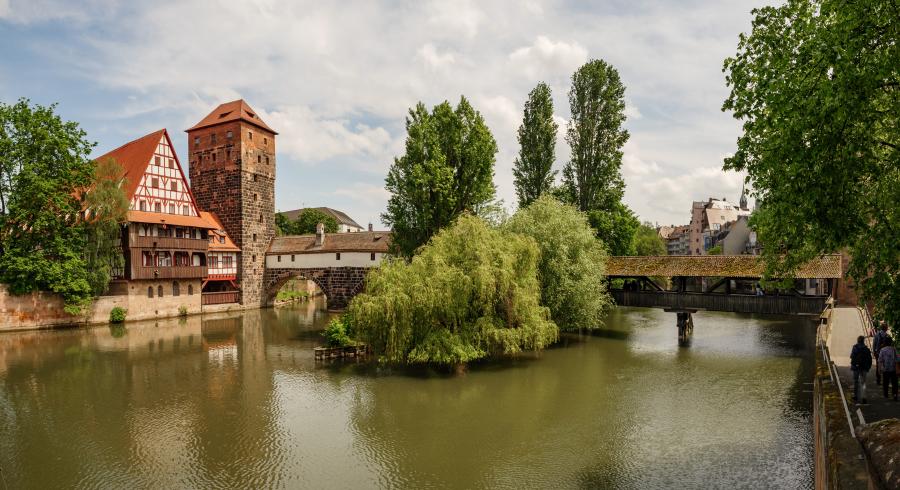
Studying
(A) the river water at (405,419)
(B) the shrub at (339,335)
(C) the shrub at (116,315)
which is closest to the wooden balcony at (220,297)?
(C) the shrub at (116,315)

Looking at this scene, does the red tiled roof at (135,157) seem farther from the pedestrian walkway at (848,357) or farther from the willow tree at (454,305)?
the pedestrian walkway at (848,357)

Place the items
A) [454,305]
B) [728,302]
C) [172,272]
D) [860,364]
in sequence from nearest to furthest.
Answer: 1. [860,364]
2. [454,305]
3. [728,302]
4. [172,272]

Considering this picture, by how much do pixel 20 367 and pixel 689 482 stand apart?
76.7ft

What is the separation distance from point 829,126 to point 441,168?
2199cm

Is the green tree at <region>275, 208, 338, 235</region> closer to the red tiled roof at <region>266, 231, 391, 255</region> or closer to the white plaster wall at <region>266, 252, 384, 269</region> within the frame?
the red tiled roof at <region>266, 231, 391, 255</region>

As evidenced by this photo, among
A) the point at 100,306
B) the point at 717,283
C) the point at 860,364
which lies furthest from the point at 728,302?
the point at 100,306

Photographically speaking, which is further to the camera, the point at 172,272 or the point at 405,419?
the point at 172,272

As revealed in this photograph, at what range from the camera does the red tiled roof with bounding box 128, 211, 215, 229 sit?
33.1 meters

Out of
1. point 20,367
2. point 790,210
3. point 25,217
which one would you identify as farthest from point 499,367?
point 25,217

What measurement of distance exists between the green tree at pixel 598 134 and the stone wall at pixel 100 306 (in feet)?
89.1

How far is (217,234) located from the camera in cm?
4041

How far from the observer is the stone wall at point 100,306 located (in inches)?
1149

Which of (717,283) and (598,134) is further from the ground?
(598,134)

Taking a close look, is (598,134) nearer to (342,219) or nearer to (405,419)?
(405,419)
